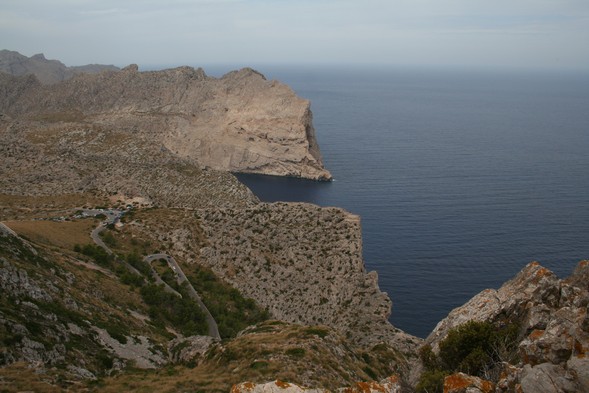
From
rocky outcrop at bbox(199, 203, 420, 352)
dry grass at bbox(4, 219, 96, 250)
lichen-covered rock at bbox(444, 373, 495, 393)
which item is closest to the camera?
lichen-covered rock at bbox(444, 373, 495, 393)

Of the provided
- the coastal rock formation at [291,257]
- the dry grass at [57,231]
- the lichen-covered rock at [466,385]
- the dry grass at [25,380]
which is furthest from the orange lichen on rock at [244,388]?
the dry grass at [57,231]

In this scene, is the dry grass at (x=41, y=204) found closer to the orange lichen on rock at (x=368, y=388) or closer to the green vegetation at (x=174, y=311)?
the green vegetation at (x=174, y=311)

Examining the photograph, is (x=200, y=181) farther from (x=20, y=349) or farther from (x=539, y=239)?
(x=20, y=349)

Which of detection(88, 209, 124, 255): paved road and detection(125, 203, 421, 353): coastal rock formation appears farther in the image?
detection(88, 209, 124, 255): paved road

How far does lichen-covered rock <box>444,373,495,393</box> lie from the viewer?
12227 mm

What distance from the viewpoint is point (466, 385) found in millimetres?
12320

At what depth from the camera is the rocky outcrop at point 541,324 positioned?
37.0 feet

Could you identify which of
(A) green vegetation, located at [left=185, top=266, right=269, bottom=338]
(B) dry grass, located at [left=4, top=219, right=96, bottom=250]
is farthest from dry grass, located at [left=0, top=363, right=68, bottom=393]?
(B) dry grass, located at [left=4, top=219, right=96, bottom=250]

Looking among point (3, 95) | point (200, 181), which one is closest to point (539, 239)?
point (200, 181)

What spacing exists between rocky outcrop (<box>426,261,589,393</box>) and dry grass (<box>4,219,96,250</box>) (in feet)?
121

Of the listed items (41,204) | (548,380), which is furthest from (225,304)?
(548,380)

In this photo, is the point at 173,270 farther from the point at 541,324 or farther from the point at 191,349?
the point at 541,324

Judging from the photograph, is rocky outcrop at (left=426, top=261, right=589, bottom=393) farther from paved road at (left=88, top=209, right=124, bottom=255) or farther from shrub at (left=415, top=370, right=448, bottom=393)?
paved road at (left=88, top=209, right=124, bottom=255)

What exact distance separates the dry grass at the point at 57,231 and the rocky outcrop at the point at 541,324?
3695 cm
